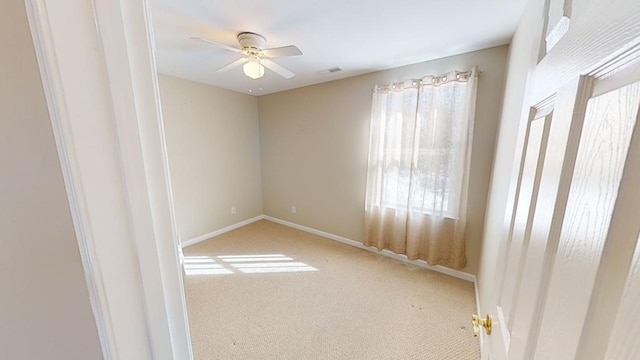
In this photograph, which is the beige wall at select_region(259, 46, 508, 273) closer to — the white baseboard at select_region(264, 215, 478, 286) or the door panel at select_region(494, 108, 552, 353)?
the white baseboard at select_region(264, 215, 478, 286)

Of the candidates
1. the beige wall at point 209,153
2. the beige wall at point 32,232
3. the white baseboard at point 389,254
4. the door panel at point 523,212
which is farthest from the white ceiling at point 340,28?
the white baseboard at point 389,254

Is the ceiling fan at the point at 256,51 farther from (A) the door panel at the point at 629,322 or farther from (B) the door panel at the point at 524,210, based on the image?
(A) the door panel at the point at 629,322

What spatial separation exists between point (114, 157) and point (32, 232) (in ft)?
0.86

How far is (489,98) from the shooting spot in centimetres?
212

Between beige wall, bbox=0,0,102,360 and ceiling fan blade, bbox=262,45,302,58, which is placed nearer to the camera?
beige wall, bbox=0,0,102,360

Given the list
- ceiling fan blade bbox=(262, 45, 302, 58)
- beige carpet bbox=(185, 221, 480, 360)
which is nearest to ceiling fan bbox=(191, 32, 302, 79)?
ceiling fan blade bbox=(262, 45, 302, 58)

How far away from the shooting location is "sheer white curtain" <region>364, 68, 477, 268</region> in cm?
228

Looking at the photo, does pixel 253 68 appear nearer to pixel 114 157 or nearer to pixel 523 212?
pixel 114 157

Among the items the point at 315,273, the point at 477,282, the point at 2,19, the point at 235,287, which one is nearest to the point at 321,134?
the point at 315,273

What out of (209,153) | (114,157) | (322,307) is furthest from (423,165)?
(209,153)

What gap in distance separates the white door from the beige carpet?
144cm

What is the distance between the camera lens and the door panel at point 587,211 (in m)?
0.28

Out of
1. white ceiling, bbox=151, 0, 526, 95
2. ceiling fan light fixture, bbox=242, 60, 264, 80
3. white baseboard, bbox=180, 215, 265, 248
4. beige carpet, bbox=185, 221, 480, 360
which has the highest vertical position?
white ceiling, bbox=151, 0, 526, 95

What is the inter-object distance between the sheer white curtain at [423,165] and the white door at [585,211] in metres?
1.92
